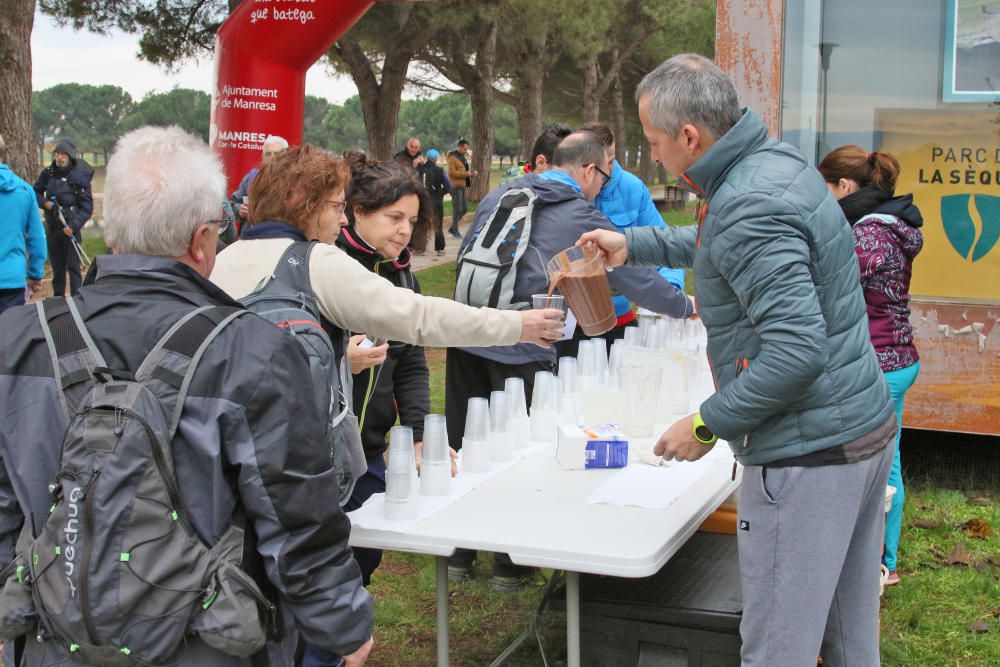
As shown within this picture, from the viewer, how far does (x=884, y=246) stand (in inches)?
144

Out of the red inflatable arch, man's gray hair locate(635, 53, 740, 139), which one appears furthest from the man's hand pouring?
the red inflatable arch

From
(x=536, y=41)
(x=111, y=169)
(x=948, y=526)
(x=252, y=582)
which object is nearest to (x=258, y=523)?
(x=252, y=582)

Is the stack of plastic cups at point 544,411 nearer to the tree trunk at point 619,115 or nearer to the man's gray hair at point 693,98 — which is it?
the man's gray hair at point 693,98

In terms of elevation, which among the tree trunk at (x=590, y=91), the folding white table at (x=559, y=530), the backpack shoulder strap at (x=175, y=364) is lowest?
the folding white table at (x=559, y=530)

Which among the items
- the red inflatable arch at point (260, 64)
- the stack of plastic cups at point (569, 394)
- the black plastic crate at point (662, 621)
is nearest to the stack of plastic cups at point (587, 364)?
the stack of plastic cups at point (569, 394)

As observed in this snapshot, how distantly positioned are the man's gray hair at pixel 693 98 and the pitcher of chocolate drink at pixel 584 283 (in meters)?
0.84

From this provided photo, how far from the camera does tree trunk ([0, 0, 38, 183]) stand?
11.6 meters

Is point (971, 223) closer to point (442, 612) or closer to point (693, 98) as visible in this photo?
point (693, 98)

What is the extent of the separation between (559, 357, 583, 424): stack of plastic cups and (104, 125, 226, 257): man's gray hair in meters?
1.66

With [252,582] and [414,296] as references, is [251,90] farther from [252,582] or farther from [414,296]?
[252,582]

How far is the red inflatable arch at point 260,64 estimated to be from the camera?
9.51 meters

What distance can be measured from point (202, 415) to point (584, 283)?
155 centimetres

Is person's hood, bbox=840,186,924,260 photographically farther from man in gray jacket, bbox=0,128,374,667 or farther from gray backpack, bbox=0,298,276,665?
gray backpack, bbox=0,298,276,665

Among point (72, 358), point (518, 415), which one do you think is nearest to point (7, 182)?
point (518, 415)
